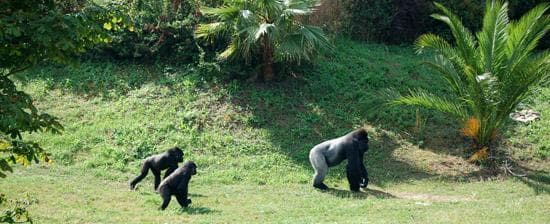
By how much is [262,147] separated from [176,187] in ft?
19.1

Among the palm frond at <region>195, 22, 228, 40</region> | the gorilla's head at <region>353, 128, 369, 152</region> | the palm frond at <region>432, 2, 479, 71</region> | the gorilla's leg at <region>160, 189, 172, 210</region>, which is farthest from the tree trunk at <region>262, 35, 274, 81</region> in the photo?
the gorilla's leg at <region>160, 189, 172, 210</region>

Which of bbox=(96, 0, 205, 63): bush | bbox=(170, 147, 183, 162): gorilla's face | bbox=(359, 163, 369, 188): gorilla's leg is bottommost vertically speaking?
bbox=(359, 163, 369, 188): gorilla's leg

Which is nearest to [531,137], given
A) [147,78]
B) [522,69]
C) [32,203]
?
[522,69]

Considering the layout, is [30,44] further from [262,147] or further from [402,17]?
[402,17]

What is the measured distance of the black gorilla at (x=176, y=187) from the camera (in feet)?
42.6

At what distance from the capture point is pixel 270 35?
19.4 m

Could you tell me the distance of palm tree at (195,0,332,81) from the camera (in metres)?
19.3

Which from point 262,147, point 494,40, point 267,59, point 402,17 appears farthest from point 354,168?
point 402,17

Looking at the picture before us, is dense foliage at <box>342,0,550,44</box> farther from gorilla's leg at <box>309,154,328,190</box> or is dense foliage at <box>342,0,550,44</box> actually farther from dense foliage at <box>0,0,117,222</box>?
dense foliage at <box>0,0,117,222</box>

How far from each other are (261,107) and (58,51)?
→ 499 inches

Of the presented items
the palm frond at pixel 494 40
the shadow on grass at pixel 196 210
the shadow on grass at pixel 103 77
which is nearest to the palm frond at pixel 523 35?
the palm frond at pixel 494 40

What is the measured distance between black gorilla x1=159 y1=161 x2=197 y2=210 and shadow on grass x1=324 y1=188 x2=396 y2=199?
11.6 feet

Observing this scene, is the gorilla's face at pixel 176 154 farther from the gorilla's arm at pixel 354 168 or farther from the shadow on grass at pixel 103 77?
the shadow on grass at pixel 103 77

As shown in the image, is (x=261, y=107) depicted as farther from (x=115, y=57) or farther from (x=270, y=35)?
(x=115, y=57)
